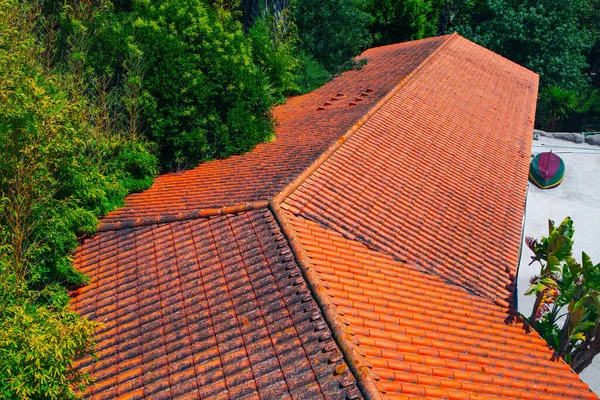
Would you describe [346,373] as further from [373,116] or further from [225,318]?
[373,116]

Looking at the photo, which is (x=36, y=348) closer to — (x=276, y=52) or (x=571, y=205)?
(x=276, y=52)

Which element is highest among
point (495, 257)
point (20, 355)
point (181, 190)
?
point (20, 355)

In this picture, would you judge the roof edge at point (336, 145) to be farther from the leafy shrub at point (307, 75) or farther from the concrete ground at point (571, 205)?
the concrete ground at point (571, 205)

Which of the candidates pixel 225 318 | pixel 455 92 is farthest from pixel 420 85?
pixel 225 318

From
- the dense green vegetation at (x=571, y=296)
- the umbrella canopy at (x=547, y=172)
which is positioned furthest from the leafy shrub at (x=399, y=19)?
the dense green vegetation at (x=571, y=296)

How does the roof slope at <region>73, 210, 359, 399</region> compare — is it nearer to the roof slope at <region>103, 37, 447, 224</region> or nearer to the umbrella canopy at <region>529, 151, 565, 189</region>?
the roof slope at <region>103, 37, 447, 224</region>

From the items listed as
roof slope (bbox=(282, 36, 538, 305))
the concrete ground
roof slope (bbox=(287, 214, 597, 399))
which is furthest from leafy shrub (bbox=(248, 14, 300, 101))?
the concrete ground
